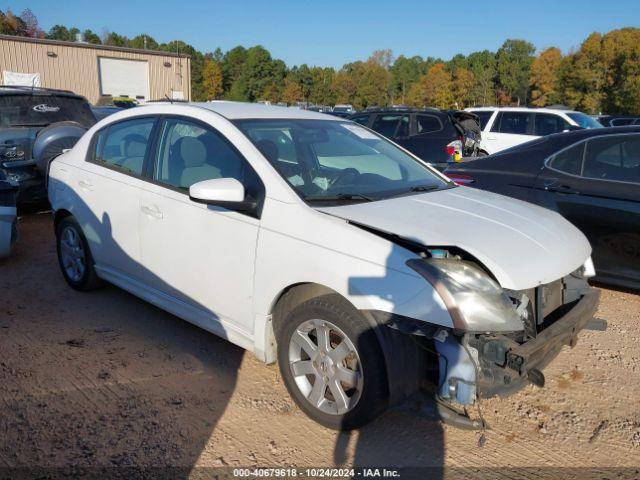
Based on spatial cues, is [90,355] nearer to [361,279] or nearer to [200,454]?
[200,454]

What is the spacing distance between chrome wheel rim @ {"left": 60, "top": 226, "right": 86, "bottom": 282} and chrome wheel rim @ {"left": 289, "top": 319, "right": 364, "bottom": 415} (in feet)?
8.67

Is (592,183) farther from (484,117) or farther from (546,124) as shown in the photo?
(484,117)

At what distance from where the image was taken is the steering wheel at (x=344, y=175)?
349cm

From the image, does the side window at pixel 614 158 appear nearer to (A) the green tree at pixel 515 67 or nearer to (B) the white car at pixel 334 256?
(B) the white car at pixel 334 256

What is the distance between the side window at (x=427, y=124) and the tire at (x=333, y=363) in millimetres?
7896

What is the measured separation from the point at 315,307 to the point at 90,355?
75.0 inches

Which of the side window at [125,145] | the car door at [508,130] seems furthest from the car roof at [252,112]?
the car door at [508,130]

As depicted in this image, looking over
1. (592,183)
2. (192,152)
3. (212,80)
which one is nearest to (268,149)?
(192,152)

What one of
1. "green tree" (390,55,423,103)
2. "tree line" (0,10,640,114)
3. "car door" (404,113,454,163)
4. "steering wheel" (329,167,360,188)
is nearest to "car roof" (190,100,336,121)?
"steering wheel" (329,167,360,188)

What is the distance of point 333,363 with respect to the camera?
2865 mm

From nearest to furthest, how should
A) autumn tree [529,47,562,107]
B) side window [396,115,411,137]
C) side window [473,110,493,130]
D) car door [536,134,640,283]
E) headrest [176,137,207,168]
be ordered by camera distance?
headrest [176,137,207,168]
car door [536,134,640,283]
side window [396,115,411,137]
side window [473,110,493,130]
autumn tree [529,47,562,107]

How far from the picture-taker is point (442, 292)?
2.50 metres

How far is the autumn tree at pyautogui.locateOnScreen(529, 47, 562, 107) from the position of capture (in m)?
68.9

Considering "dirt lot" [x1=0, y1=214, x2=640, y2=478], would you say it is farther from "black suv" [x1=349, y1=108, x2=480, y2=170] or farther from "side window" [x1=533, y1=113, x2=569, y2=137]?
"side window" [x1=533, y1=113, x2=569, y2=137]
